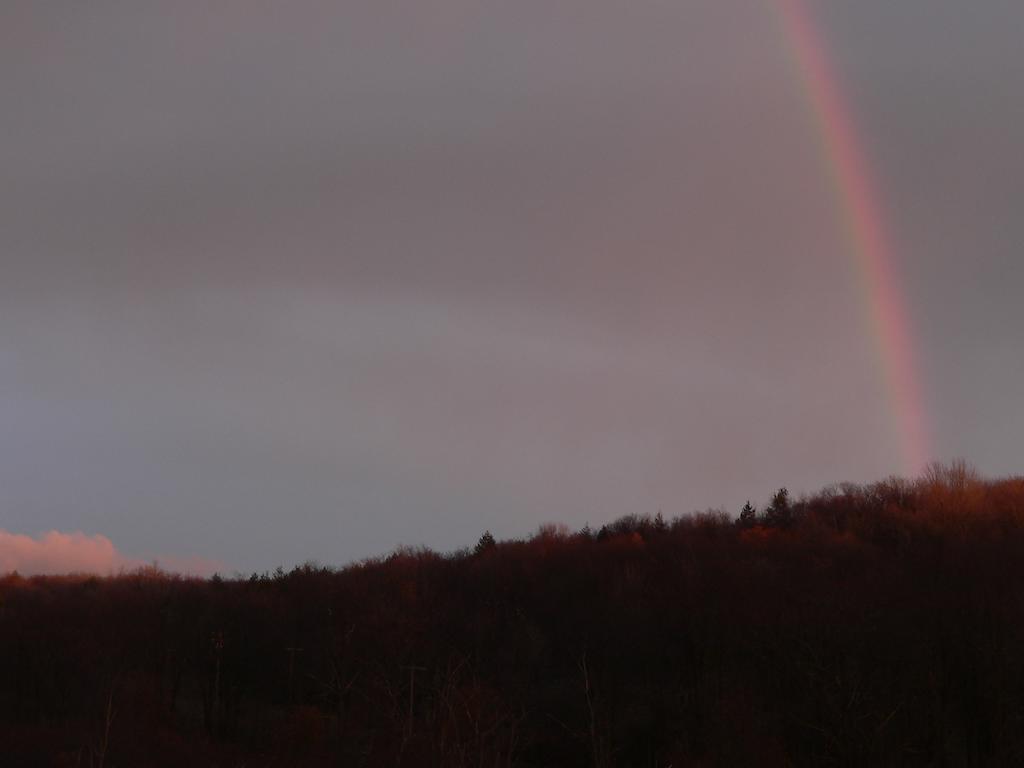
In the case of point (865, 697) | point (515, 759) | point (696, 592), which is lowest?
point (515, 759)

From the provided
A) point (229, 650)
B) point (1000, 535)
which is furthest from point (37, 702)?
point (1000, 535)

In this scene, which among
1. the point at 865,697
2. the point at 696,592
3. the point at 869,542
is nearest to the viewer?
the point at 865,697

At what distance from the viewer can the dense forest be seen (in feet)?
109

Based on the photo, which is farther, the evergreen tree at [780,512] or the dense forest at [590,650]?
the evergreen tree at [780,512]

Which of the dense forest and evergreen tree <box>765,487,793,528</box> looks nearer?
the dense forest

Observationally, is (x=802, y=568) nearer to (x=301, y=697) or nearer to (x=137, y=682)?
(x=301, y=697)

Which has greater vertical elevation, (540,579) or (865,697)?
(540,579)

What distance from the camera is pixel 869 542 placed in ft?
179

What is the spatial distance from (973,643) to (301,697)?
2881 centimetres

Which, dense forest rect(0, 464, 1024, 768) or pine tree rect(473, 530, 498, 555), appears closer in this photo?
dense forest rect(0, 464, 1024, 768)

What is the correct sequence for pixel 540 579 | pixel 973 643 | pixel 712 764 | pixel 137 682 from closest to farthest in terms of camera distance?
pixel 712 764
pixel 973 643
pixel 137 682
pixel 540 579

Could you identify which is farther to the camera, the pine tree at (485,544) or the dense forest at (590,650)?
the pine tree at (485,544)

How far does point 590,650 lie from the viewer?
48875mm

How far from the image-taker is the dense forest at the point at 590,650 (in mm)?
33375
